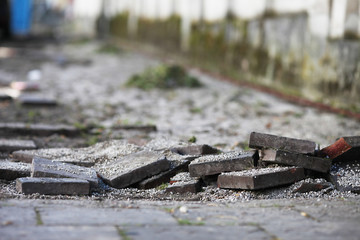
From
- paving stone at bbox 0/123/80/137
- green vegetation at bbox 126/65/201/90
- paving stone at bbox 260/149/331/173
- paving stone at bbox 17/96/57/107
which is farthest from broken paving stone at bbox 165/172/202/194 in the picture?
green vegetation at bbox 126/65/201/90

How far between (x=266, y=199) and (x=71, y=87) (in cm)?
684

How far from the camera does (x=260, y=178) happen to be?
3.54 m

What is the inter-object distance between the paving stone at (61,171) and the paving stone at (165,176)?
1.13 feet

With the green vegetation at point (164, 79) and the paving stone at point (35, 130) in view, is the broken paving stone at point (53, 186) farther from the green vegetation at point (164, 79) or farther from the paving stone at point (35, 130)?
the green vegetation at point (164, 79)

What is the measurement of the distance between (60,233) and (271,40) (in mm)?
7350

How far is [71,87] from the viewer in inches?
385

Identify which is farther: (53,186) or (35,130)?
(35,130)

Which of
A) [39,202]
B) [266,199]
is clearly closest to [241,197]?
[266,199]

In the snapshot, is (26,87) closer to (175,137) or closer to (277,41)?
(277,41)

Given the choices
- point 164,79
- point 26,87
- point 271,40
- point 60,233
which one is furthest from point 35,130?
point 271,40

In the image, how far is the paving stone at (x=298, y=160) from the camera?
3.72 m

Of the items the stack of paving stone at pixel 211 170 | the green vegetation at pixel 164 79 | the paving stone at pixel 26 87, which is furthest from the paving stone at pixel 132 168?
the green vegetation at pixel 164 79

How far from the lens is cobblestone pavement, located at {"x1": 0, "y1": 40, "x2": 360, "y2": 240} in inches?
104

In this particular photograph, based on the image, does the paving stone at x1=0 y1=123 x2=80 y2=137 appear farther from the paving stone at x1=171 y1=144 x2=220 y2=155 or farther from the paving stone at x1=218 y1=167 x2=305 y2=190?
the paving stone at x1=218 y1=167 x2=305 y2=190
